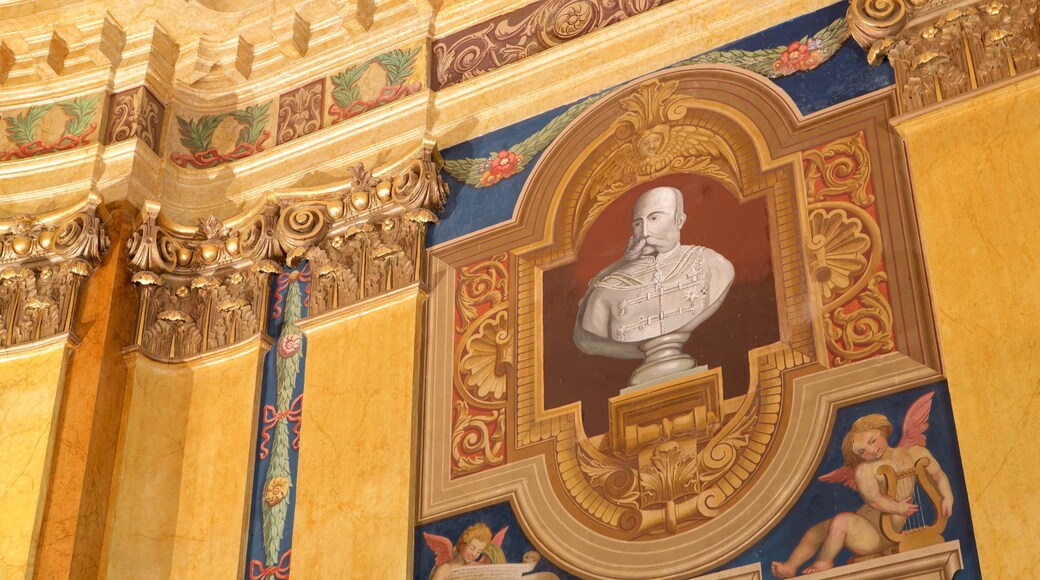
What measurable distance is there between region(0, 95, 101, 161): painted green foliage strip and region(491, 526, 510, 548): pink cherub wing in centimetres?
406

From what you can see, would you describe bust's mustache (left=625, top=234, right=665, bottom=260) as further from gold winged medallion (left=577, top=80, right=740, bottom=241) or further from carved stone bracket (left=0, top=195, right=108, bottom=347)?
carved stone bracket (left=0, top=195, right=108, bottom=347)

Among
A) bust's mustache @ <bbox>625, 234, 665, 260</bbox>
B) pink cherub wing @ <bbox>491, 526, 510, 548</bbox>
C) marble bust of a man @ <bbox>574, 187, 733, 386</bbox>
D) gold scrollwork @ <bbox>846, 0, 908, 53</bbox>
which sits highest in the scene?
gold scrollwork @ <bbox>846, 0, 908, 53</bbox>

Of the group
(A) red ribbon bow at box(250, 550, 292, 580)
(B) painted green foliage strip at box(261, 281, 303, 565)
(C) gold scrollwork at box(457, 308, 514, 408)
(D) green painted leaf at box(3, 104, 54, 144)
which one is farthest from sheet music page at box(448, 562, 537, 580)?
(D) green painted leaf at box(3, 104, 54, 144)

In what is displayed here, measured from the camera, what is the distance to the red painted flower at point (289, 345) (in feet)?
30.1

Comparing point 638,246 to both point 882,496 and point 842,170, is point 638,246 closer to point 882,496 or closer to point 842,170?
point 842,170

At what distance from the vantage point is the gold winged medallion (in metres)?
8.52

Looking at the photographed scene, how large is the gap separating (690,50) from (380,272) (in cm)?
215

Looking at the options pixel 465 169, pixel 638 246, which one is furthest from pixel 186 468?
pixel 638 246

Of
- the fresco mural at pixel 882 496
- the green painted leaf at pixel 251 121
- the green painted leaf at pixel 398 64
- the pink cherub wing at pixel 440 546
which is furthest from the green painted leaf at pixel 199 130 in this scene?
the fresco mural at pixel 882 496

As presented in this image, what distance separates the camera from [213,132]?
407 inches

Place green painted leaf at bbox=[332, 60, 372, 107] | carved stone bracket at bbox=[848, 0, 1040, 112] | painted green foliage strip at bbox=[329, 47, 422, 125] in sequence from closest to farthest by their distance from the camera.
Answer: carved stone bracket at bbox=[848, 0, 1040, 112] → painted green foliage strip at bbox=[329, 47, 422, 125] → green painted leaf at bbox=[332, 60, 372, 107]

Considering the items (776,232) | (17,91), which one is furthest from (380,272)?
(17,91)

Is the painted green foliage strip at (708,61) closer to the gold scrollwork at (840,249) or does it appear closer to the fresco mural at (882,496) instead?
the gold scrollwork at (840,249)

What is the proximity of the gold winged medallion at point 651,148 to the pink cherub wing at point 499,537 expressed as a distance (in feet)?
5.73
